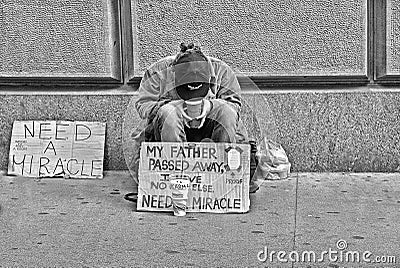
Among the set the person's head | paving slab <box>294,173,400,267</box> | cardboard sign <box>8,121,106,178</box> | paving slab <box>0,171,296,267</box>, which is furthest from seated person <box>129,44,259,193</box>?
cardboard sign <box>8,121,106,178</box>

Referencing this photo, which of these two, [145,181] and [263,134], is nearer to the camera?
[145,181]

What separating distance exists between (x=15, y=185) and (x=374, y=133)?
8.24ft

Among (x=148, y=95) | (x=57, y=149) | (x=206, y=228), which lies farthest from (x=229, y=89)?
(x=57, y=149)

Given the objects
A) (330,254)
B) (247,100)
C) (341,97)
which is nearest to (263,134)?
(247,100)

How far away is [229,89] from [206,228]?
979mm

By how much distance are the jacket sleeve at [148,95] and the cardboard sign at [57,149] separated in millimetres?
815

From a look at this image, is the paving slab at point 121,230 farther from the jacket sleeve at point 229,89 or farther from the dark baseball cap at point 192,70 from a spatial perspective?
the dark baseball cap at point 192,70

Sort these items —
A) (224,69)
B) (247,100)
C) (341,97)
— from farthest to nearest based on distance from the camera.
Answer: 1. (341,97)
2. (247,100)
3. (224,69)

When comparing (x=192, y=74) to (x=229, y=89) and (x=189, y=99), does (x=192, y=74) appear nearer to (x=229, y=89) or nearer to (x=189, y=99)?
(x=189, y=99)

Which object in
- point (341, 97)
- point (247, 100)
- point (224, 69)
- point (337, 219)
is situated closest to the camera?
point (337, 219)

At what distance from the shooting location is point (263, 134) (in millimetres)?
5605

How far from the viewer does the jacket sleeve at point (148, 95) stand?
5.11 m

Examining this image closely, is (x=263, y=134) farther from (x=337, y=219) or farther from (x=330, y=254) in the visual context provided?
(x=330, y=254)

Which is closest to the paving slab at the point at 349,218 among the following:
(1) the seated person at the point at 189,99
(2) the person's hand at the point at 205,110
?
(1) the seated person at the point at 189,99
